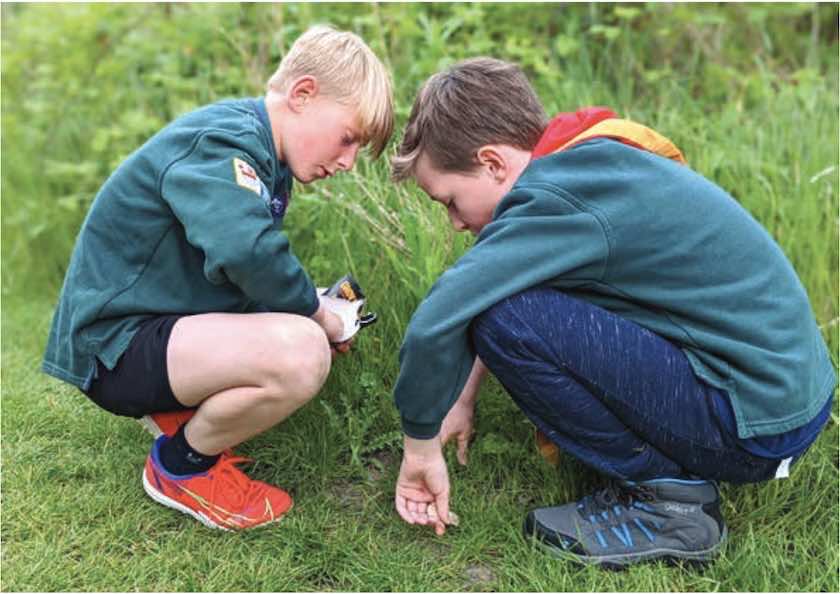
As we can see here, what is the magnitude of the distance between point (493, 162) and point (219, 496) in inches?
40.7

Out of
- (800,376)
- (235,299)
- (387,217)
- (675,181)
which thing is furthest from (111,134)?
(800,376)

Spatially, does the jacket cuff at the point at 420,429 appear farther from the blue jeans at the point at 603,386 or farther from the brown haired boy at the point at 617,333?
the blue jeans at the point at 603,386

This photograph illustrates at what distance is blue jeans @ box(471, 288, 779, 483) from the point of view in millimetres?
2057

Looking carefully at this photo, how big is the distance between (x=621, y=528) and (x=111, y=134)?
9.33ft

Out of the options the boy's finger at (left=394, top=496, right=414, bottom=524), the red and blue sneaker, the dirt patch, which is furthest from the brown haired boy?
the red and blue sneaker

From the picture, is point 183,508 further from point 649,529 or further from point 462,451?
point 649,529

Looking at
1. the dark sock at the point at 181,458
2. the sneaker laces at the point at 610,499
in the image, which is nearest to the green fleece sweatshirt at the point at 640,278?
the sneaker laces at the point at 610,499

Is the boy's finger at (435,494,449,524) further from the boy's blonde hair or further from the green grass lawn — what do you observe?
the boy's blonde hair

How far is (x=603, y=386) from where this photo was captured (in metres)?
2.10

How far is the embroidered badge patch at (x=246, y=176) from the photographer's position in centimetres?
214

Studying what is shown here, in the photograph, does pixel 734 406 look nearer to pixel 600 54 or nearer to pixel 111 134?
pixel 600 54

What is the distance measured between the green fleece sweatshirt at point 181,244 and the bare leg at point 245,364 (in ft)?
0.24

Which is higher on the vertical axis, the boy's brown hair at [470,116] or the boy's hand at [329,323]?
the boy's brown hair at [470,116]

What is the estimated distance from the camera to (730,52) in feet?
14.8
